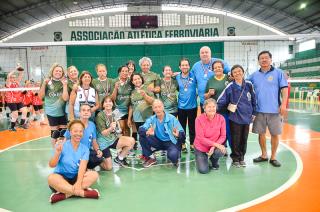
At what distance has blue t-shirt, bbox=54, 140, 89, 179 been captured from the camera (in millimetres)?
3248

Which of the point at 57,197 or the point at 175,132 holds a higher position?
the point at 175,132

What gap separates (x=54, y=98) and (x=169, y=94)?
6.55 feet

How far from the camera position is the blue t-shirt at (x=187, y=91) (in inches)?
197

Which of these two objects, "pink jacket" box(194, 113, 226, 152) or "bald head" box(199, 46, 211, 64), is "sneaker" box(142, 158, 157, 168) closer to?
"pink jacket" box(194, 113, 226, 152)

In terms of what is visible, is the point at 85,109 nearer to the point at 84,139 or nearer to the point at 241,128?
the point at 84,139

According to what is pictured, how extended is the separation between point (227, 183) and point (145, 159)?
1.45 metres

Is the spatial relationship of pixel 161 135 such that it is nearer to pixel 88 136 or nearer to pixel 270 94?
pixel 88 136

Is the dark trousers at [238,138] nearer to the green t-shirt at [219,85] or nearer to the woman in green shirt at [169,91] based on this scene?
the green t-shirt at [219,85]

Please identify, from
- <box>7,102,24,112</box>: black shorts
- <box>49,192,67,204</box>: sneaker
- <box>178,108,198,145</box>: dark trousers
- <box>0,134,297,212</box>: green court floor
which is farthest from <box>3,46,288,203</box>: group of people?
<box>7,102,24,112</box>: black shorts

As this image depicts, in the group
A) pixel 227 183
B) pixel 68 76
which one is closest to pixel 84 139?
pixel 68 76

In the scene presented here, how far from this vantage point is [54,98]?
490 centimetres

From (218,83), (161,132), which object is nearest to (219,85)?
(218,83)

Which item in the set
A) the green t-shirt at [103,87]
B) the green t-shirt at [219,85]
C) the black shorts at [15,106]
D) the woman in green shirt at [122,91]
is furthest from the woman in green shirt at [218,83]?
the black shorts at [15,106]

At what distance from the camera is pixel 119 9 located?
28.4 metres
